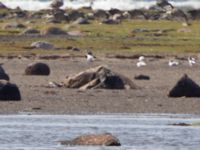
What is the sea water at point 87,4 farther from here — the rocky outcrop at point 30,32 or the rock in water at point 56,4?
the rocky outcrop at point 30,32

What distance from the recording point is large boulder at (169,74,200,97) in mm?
28250

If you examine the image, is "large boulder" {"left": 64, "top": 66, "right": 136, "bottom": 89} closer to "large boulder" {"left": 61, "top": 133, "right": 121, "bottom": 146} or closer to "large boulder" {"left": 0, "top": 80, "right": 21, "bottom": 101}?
"large boulder" {"left": 0, "top": 80, "right": 21, "bottom": 101}

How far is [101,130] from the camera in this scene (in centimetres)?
2177

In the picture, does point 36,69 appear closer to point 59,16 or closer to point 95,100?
point 95,100

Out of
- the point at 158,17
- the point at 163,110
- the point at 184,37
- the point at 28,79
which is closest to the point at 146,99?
the point at 163,110

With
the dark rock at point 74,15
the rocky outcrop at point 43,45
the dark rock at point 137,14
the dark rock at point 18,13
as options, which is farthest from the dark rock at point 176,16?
the rocky outcrop at point 43,45

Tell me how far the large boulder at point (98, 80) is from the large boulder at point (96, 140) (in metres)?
10.3

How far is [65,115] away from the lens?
24.4m

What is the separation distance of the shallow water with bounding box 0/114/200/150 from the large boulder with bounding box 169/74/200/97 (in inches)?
131

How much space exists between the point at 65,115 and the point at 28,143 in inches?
187

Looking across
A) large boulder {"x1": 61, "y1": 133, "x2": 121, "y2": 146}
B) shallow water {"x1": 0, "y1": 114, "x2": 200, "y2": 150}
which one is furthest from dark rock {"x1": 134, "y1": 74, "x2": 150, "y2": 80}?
large boulder {"x1": 61, "y1": 133, "x2": 121, "y2": 146}

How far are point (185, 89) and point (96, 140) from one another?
9.24 meters

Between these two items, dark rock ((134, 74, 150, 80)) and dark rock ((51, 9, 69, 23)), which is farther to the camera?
dark rock ((51, 9, 69, 23))

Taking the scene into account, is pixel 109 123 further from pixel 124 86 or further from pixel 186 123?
pixel 124 86
